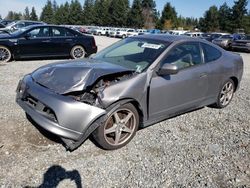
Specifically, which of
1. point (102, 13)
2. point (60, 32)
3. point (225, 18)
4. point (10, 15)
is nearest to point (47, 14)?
point (102, 13)

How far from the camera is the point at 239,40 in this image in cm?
2139

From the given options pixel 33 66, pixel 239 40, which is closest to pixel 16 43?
pixel 33 66

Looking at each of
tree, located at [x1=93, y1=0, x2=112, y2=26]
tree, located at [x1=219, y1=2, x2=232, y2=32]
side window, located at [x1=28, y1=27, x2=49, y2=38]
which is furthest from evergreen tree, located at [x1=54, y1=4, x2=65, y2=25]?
side window, located at [x1=28, y1=27, x2=49, y2=38]

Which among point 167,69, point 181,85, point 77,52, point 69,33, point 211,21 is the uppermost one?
point 167,69

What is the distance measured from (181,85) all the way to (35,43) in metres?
7.70

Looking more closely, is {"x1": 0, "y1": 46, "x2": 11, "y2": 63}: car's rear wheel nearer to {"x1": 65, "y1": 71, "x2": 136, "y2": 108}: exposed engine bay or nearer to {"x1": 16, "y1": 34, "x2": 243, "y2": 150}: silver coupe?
{"x1": 16, "y1": 34, "x2": 243, "y2": 150}: silver coupe

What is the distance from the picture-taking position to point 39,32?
1088cm

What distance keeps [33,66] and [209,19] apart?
219 ft

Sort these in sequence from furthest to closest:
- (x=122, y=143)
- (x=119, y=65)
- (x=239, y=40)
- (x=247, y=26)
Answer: (x=247, y=26) < (x=239, y=40) < (x=119, y=65) < (x=122, y=143)

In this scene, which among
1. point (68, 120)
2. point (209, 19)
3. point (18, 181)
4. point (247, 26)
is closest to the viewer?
point (18, 181)

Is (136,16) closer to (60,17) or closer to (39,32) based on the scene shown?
(60,17)

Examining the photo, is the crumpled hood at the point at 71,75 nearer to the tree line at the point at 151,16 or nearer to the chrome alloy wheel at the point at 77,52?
the chrome alloy wheel at the point at 77,52

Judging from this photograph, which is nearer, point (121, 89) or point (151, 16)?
point (121, 89)

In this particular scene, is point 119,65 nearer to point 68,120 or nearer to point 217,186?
point 68,120
